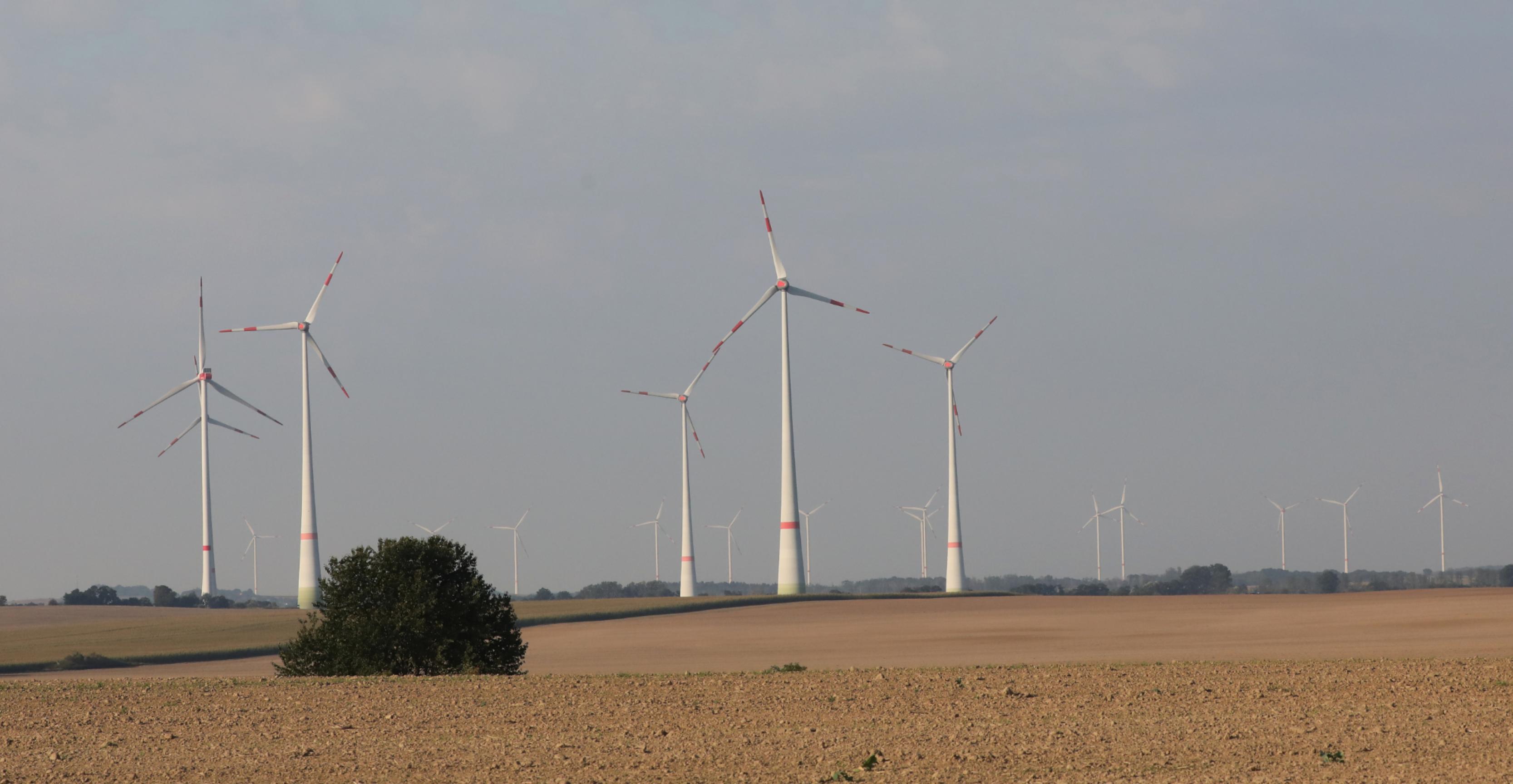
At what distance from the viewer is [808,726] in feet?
84.9

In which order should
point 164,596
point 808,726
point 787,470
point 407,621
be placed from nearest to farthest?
point 808,726 → point 407,621 → point 787,470 → point 164,596

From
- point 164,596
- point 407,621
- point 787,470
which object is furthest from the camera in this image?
point 164,596

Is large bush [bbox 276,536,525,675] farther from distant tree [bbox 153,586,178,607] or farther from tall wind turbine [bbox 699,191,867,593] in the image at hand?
distant tree [bbox 153,586,178,607]

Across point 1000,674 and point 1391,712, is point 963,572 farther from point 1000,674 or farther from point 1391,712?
point 1391,712

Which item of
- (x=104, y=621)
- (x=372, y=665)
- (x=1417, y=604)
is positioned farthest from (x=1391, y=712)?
(x=104, y=621)

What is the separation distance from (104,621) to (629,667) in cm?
7420

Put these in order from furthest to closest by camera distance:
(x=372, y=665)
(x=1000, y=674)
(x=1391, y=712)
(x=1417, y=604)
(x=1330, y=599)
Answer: (x=1330, y=599) < (x=1417, y=604) < (x=372, y=665) < (x=1000, y=674) < (x=1391, y=712)

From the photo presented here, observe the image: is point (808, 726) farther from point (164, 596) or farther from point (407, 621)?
point (164, 596)

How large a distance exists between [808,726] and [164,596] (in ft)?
519

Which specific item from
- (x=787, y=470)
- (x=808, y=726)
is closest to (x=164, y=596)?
(x=787, y=470)

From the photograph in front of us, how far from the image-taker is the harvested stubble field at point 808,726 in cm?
2097

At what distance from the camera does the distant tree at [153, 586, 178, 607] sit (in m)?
162

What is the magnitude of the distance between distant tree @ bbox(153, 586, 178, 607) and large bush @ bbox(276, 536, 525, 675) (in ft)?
418

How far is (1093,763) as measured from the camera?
830 inches
